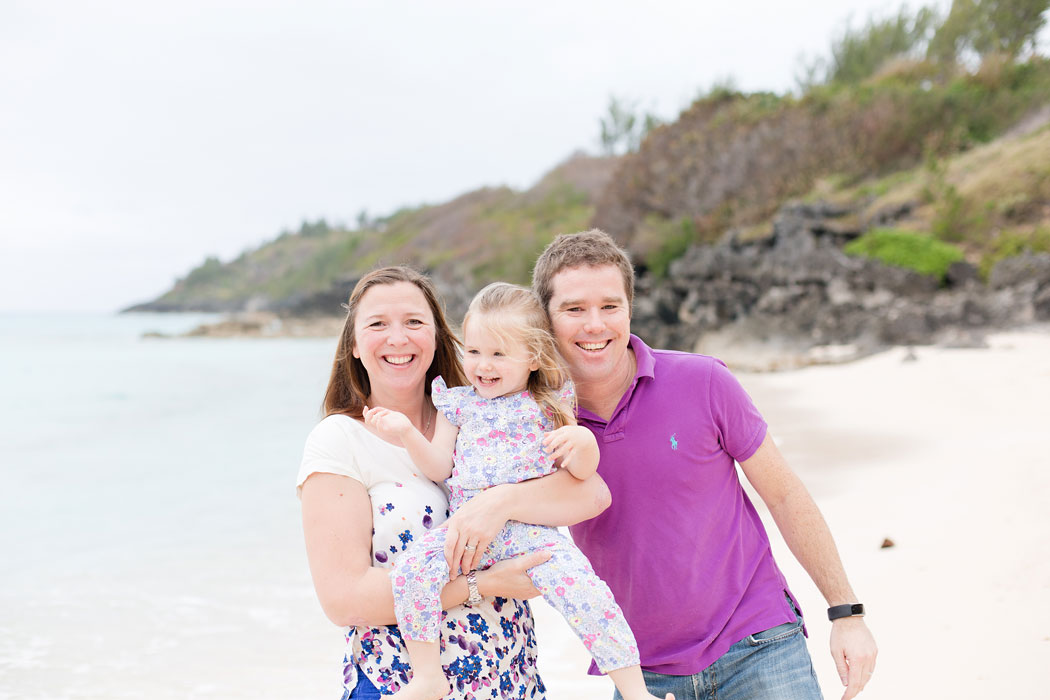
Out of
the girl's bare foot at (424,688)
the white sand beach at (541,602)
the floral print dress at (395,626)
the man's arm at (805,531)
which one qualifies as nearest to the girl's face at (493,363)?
the floral print dress at (395,626)

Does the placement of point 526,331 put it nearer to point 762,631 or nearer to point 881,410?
point 762,631

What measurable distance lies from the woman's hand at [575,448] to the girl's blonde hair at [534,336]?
0.44 ft

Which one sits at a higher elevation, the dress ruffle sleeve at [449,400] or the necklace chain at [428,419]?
the dress ruffle sleeve at [449,400]

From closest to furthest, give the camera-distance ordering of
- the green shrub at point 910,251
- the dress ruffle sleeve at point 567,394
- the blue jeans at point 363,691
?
the blue jeans at point 363,691 → the dress ruffle sleeve at point 567,394 → the green shrub at point 910,251

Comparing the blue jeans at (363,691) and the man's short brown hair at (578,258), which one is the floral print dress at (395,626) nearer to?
the blue jeans at (363,691)

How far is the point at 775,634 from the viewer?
2.33 metres

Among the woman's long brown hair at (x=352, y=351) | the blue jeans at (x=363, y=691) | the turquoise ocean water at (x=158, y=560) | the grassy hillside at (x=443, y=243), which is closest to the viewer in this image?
the blue jeans at (x=363, y=691)

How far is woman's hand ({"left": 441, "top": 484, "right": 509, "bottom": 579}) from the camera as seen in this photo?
7.11 feet

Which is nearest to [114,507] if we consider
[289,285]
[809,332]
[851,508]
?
[851,508]

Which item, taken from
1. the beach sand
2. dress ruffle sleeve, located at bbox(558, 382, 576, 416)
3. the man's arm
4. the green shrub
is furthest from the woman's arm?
the green shrub

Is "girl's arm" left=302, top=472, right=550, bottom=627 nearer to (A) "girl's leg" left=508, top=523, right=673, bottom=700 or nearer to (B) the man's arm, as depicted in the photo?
(A) "girl's leg" left=508, top=523, right=673, bottom=700

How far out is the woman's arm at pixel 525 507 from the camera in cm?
219

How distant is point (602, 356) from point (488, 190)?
6619 centimetres

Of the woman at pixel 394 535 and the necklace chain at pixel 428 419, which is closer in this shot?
the woman at pixel 394 535
